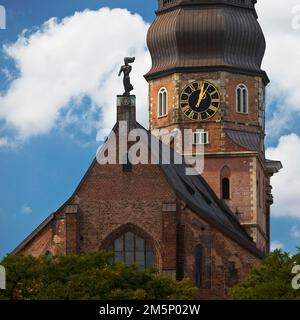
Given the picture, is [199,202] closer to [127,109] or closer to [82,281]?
[127,109]

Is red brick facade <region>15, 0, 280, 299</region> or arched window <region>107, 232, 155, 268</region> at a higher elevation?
red brick facade <region>15, 0, 280, 299</region>

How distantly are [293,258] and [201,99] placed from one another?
1380 inches

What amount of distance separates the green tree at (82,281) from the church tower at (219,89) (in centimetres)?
2915

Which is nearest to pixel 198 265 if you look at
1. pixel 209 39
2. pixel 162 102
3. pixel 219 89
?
pixel 219 89

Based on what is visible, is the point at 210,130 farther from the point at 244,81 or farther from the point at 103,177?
the point at 103,177

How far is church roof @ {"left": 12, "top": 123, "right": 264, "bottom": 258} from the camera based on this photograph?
225ft

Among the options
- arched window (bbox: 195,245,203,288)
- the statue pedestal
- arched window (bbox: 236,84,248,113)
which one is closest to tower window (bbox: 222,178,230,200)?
arched window (bbox: 236,84,248,113)

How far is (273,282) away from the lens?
5034 cm

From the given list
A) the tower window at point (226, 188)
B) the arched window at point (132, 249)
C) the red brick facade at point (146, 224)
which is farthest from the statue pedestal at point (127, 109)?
the tower window at point (226, 188)

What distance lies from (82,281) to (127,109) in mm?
18339

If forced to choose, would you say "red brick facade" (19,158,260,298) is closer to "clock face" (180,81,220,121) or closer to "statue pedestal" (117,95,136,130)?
"statue pedestal" (117,95,136,130)

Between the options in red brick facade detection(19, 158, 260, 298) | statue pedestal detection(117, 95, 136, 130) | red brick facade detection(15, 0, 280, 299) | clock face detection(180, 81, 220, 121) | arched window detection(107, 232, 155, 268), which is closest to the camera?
red brick facade detection(19, 158, 260, 298)

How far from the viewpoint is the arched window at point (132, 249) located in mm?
68625
